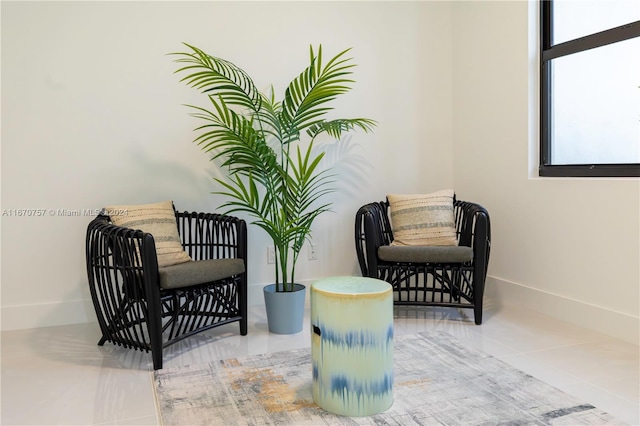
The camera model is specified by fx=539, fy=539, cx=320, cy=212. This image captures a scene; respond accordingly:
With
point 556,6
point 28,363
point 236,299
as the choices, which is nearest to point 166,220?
point 236,299

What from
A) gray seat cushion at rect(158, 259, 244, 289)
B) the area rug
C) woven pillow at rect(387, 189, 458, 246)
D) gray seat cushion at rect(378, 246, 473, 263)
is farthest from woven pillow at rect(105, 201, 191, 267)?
woven pillow at rect(387, 189, 458, 246)

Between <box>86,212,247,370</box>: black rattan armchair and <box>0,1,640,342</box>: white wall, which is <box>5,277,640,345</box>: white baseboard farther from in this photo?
<box>86,212,247,370</box>: black rattan armchair

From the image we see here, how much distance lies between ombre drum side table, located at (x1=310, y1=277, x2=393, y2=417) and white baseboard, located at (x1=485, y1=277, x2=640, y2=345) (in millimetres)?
1566

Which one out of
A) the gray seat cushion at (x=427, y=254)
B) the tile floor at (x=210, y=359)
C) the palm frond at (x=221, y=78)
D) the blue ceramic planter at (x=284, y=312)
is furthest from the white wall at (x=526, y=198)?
the palm frond at (x=221, y=78)

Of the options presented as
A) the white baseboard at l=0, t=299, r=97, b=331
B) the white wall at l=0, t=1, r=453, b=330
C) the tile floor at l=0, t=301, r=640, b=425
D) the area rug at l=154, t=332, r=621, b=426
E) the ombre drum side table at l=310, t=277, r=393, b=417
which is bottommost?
the tile floor at l=0, t=301, r=640, b=425

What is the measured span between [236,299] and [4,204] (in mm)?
1504

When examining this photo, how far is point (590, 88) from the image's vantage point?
322cm

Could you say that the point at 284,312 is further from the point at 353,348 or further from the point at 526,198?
the point at 526,198

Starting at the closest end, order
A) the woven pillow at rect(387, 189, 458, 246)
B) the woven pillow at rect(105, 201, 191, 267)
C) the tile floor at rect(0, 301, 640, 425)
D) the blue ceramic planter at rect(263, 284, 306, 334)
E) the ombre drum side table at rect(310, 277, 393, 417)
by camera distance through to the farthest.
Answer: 1. the ombre drum side table at rect(310, 277, 393, 417)
2. the tile floor at rect(0, 301, 640, 425)
3. the woven pillow at rect(105, 201, 191, 267)
4. the blue ceramic planter at rect(263, 284, 306, 334)
5. the woven pillow at rect(387, 189, 458, 246)

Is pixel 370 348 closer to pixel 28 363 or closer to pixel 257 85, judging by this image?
pixel 28 363

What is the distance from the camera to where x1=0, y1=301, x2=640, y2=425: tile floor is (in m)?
2.11

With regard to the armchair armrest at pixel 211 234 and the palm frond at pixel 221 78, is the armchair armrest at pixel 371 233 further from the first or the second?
the palm frond at pixel 221 78

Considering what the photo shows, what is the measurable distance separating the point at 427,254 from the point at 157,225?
154cm

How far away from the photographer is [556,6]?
11.2ft
